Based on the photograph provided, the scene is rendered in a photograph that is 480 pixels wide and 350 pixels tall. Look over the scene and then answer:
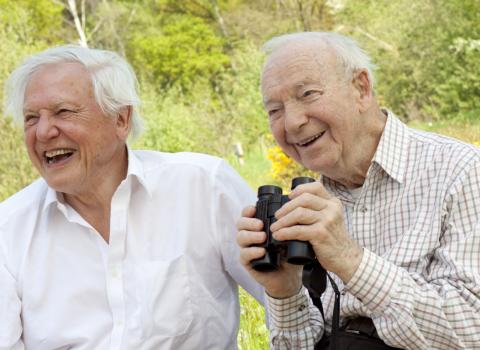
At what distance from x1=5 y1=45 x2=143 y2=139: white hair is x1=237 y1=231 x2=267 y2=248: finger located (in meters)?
0.75

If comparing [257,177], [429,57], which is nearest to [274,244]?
[257,177]

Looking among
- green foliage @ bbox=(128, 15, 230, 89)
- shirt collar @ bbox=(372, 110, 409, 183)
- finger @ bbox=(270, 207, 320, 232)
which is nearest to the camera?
→ finger @ bbox=(270, 207, 320, 232)

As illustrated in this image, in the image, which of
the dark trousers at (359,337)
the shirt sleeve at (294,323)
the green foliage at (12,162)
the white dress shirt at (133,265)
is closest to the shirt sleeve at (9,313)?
the white dress shirt at (133,265)

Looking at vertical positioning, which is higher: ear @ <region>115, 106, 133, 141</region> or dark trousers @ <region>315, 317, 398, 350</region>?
ear @ <region>115, 106, 133, 141</region>

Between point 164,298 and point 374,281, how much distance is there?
845 millimetres

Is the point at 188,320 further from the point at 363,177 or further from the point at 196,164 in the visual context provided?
the point at 363,177

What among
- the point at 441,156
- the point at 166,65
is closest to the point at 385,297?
the point at 441,156

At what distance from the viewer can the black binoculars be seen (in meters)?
1.69

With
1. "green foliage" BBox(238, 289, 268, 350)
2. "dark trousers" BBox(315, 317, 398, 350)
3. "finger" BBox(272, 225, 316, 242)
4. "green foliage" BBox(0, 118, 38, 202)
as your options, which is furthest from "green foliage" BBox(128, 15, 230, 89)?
"finger" BBox(272, 225, 316, 242)

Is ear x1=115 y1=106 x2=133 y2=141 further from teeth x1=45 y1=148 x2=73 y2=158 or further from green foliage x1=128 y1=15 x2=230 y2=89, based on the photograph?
green foliage x1=128 y1=15 x2=230 y2=89

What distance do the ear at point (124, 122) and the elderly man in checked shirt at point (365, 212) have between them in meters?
0.54

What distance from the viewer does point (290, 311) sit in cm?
204

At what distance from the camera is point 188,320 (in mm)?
2316

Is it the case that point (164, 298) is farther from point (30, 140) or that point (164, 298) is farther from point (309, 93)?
point (309, 93)
